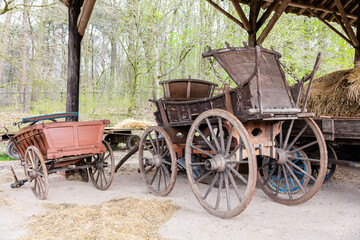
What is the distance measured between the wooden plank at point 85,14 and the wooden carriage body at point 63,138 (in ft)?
7.69

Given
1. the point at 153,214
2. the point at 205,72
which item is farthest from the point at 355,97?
the point at 205,72

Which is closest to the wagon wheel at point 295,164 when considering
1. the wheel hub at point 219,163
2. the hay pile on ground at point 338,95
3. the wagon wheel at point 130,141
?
the hay pile on ground at point 338,95

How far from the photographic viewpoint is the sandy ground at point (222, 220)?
3006 mm

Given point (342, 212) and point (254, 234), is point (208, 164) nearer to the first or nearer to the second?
point (254, 234)

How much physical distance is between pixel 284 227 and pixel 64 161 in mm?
3328

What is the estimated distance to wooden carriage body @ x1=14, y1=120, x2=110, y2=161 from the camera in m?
4.18

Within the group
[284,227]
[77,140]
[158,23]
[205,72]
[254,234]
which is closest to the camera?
[254,234]

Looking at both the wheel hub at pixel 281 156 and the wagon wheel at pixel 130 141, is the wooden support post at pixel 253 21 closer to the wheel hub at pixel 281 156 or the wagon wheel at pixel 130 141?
the wheel hub at pixel 281 156

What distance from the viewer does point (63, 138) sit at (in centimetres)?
430

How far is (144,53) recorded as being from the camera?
A: 13734mm

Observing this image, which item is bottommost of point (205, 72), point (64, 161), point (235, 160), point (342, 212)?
point (342, 212)

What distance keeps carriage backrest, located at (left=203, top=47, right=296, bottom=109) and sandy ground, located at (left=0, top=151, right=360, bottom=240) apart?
4.33ft

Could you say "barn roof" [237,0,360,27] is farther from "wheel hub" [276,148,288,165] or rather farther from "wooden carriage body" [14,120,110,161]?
"wooden carriage body" [14,120,110,161]

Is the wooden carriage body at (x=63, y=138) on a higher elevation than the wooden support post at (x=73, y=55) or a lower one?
lower
